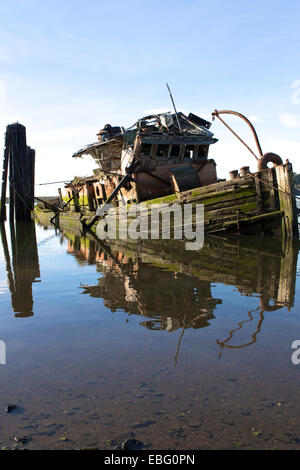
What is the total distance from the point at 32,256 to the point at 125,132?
1131cm

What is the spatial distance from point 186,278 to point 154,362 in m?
4.07

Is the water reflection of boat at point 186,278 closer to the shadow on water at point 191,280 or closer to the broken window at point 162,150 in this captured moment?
the shadow on water at point 191,280

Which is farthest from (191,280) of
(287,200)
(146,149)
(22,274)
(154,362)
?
(146,149)

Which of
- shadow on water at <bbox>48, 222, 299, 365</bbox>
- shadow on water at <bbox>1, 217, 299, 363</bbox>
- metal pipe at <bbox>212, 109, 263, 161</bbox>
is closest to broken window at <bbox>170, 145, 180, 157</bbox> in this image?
metal pipe at <bbox>212, 109, 263, 161</bbox>

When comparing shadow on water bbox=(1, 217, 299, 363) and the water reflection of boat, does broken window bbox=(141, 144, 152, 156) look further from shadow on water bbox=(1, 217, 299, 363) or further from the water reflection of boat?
the water reflection of boat

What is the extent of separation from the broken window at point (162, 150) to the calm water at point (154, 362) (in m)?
12.2

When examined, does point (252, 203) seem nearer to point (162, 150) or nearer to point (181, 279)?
point (162, 150)

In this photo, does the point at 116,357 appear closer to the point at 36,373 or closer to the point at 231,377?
the point at 36,373

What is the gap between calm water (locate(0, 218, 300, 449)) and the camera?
104 inches

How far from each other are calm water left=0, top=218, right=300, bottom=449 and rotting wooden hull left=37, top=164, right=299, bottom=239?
20.2 feet

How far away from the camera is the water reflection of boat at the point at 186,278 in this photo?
546 cm

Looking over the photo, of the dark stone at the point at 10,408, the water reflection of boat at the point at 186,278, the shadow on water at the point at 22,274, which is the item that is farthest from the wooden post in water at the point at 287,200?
the dark stone at the point at 10,408

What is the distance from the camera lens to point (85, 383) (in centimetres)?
334
